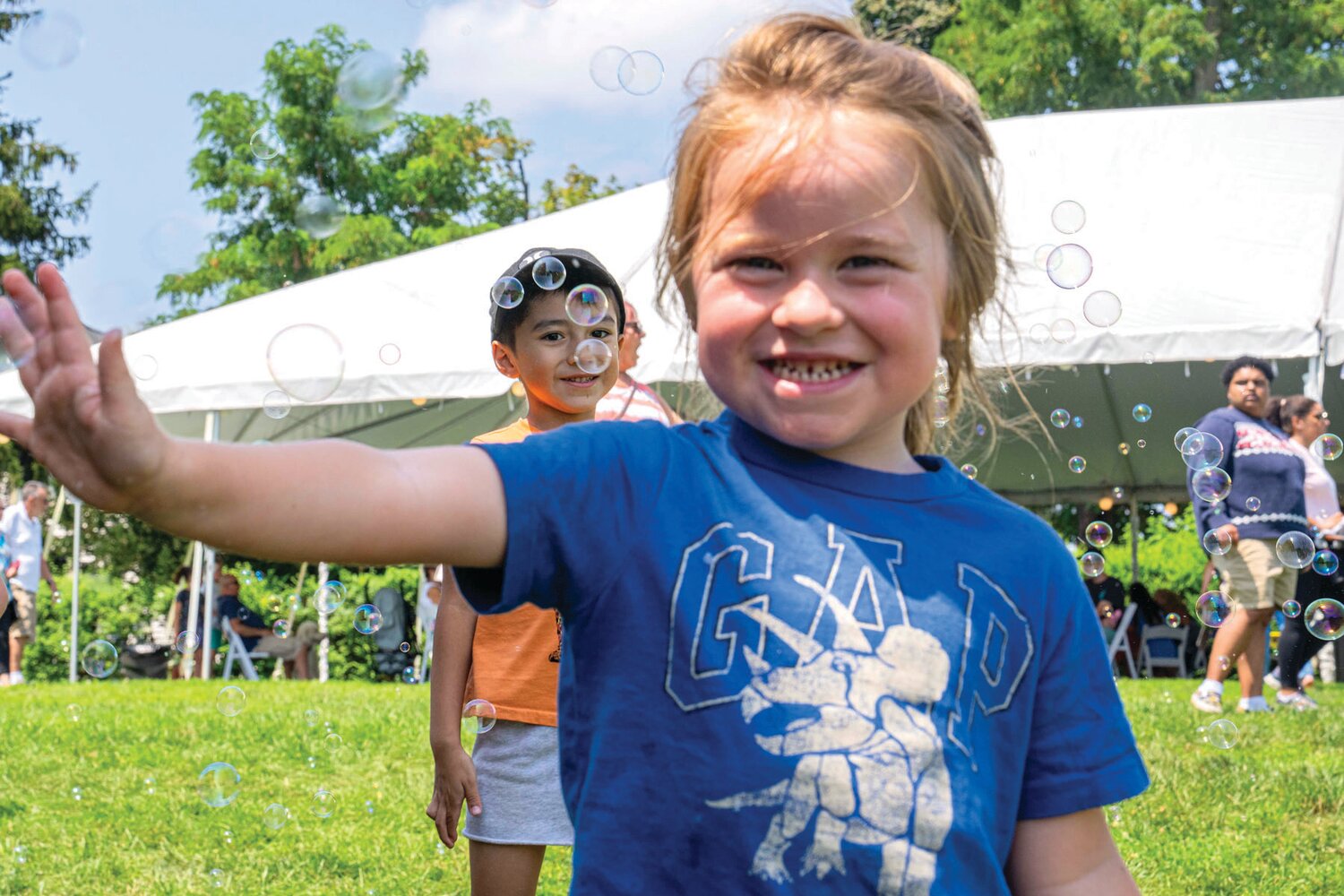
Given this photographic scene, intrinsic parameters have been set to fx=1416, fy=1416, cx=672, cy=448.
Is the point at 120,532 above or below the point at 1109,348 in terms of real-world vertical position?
below

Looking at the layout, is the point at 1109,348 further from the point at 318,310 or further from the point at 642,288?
the point at 318,310

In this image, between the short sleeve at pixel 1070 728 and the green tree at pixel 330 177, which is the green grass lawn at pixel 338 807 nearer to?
the short sleeve at pixel 1070 728

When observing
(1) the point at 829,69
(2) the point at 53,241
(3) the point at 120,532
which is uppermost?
(2) the point at 53,241

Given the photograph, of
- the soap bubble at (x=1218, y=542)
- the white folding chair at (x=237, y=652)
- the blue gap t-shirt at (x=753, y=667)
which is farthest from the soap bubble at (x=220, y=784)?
the white folding chair at (x=237, y=652)

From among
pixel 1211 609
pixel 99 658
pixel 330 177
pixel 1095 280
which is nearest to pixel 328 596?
pixel 99 658

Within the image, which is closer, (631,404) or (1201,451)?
(631,404)

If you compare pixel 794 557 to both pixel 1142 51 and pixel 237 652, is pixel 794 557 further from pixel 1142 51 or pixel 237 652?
pixel 1142 51

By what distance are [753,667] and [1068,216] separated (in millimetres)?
4844

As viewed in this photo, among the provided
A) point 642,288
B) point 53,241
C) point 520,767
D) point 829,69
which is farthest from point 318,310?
point 53,241

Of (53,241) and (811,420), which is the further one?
(53,241)

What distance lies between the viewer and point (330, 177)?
18062 millimetres

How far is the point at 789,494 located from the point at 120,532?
1944 cm

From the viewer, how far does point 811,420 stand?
114cm

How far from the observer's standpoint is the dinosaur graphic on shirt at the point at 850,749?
1063mm
